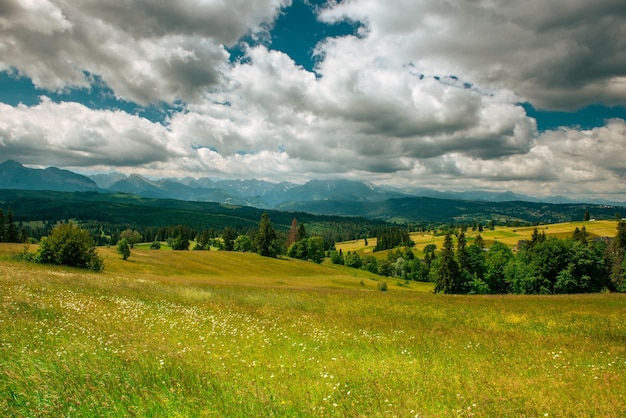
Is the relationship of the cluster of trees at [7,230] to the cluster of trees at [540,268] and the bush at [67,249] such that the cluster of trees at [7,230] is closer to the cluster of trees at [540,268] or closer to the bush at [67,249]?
the bush at [67,249]

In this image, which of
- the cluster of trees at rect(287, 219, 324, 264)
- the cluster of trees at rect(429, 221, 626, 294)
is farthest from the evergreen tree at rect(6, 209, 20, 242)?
the cluster of trees at rect(429, 221, 626, 294)

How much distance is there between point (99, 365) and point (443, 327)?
15.9 m

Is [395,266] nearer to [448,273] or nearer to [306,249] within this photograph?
[306,249]

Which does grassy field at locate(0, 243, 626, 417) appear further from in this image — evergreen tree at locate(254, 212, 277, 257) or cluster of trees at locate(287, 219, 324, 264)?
cluster of trees at locate(287, 219, 324, 264)

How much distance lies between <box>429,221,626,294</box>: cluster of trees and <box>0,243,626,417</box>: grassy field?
5156cm

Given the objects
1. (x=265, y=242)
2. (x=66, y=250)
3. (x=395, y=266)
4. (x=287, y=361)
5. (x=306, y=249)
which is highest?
(x=287, y=361)

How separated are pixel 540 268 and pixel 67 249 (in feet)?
265

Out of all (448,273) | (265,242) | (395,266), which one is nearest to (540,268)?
(448,273)

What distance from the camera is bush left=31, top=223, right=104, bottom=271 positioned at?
139ft

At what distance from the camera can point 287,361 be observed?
10.0m

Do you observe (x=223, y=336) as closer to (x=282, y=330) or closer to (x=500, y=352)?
(x=282, y=330)

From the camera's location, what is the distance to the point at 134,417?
18.0 feet

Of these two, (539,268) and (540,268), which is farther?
(539,268)

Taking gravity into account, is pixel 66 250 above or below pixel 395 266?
above
